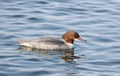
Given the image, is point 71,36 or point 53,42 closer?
point 53,42

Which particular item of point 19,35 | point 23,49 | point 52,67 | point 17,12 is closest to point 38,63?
point 52,67

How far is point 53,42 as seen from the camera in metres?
17.5

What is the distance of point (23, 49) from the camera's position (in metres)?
17.0

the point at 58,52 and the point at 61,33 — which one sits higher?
the point at 61,33

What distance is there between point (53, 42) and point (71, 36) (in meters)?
0.75

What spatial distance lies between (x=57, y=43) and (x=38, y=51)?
0.76 meters

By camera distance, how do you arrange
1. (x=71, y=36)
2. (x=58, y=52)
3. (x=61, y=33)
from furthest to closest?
(x=61, y=33), (x=71, y=36), (x=58, y=52)

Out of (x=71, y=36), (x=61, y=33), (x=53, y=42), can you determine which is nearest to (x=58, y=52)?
(x=53, y=42)

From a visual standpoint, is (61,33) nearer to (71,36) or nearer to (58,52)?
(71,36)

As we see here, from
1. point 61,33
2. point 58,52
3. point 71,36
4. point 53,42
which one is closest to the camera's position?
point 58,52

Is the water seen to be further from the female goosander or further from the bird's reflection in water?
the female goosander

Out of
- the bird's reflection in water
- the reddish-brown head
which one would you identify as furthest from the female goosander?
the bird's reflection in water

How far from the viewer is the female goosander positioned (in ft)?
56.3

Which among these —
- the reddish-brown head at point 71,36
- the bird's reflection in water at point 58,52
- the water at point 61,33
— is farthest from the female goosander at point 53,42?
the water at point 61,33
